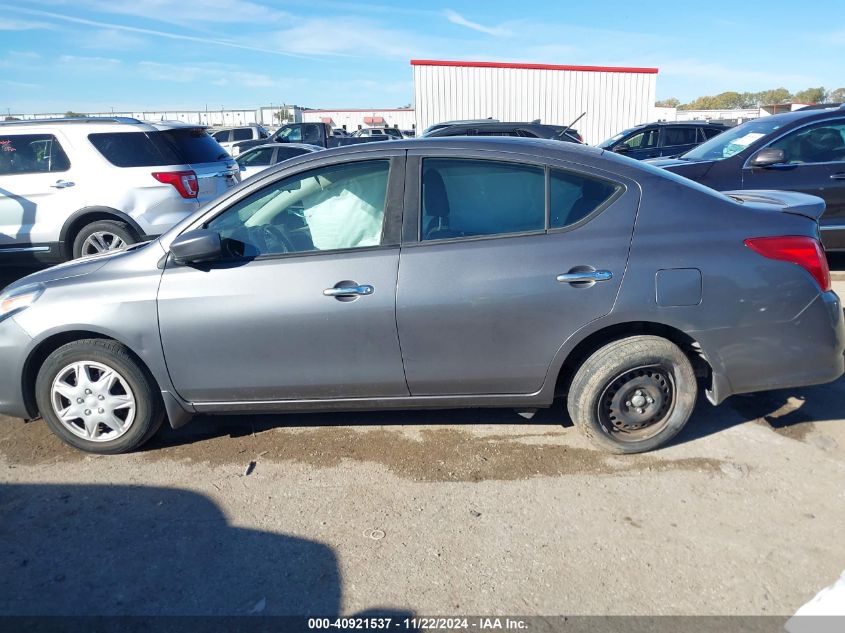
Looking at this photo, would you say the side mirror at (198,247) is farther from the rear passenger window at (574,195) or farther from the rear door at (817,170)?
the rear door at (817,170)

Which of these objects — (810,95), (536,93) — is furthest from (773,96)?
(536,93)

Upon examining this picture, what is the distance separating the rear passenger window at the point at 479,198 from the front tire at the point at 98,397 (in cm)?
180

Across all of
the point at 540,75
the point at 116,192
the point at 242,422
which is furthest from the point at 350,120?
the point at 242,422

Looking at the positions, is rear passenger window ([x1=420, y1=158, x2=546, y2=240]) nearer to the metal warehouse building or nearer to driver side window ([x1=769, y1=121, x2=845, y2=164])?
driver side window ([x1=769, y1=121, x2=845, y2=164])

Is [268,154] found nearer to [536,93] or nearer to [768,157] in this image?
[768,157]

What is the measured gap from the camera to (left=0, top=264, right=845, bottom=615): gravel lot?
2594 millimetres

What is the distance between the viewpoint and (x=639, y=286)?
3.28 metres

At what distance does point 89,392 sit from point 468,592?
2.39m

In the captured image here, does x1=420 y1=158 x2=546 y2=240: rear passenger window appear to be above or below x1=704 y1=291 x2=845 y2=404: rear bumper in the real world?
above

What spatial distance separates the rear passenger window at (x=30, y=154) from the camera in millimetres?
7340

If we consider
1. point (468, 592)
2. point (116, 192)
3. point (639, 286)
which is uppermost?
point (116, 192)

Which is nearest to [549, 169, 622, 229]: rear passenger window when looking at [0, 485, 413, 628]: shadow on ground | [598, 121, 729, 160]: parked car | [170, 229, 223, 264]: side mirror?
[170, 229, 223, 264]: side mirror

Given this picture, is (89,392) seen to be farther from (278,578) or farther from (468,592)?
(468,592)

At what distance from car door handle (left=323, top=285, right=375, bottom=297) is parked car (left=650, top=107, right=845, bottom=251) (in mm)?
4743
